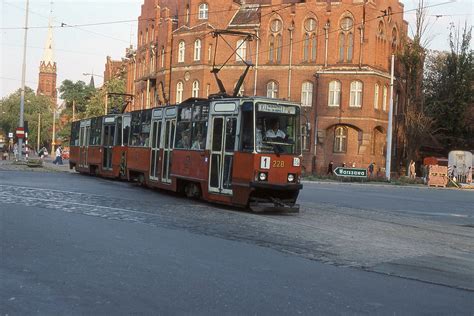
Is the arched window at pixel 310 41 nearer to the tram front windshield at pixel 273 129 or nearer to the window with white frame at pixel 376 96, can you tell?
the window with white frame at pixel 376 96

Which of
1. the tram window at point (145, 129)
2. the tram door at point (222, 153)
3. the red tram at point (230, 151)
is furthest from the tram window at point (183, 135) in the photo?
the tram window at point (145, 129)

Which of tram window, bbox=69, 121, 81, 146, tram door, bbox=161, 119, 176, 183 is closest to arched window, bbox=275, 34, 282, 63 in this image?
tram window, bbox=69, 121, 81, 146

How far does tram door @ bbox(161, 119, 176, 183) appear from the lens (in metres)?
20.2

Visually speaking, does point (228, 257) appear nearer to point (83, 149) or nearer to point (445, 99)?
point (83, 149)

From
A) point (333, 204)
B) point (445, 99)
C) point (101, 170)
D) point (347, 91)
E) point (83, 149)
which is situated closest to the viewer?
point (333, 204)

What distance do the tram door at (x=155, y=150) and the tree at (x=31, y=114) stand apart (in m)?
78.2

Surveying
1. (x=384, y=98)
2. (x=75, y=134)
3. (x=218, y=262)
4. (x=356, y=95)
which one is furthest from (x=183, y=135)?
(x=384, y=98)

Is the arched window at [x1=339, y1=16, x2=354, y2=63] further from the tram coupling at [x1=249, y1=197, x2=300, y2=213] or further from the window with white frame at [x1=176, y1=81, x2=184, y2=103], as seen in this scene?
the tram coupling at [x1=249, y1=197, x2=300, y2=213]

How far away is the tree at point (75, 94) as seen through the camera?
389 feet

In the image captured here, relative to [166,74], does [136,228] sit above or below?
below

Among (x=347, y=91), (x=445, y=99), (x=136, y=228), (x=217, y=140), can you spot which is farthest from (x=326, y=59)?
(x=136, y=228)

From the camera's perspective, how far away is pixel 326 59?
171 ft

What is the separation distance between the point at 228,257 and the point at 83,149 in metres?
25.7

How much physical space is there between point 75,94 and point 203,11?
6800 cm
